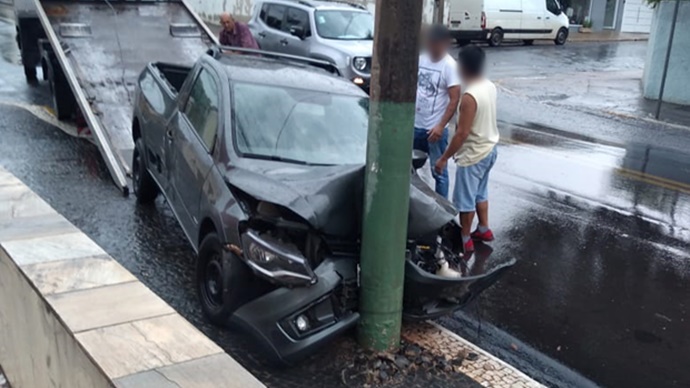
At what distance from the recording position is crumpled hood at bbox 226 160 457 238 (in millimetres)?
4594

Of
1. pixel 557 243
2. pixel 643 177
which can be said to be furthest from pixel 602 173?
pixel 557 243

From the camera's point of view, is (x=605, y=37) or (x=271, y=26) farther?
(x=605, y=37)

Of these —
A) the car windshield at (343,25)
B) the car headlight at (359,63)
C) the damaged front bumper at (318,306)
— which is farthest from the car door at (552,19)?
the damaged front bumper at (318,306)

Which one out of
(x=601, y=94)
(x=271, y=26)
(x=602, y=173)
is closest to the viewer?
(x=602, y=173)

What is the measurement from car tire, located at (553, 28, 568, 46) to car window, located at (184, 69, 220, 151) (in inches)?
1056

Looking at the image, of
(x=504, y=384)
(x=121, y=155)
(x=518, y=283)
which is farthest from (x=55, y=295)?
(x=121, y=155)

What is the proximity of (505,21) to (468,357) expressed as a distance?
84.2 ft

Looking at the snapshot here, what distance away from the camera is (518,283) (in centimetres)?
620

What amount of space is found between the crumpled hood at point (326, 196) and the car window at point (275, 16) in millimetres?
11315

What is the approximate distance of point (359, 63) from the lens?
550 inches

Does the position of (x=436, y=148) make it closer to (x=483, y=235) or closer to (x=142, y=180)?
(x=483, y=235)

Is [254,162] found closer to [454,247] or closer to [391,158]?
[391,158]

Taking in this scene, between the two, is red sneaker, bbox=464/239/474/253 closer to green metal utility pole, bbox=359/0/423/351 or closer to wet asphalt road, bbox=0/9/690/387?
wet asphalt road, bbox=0/9/690/387

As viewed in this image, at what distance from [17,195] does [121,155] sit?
13.3ft
